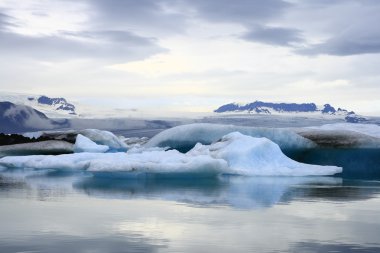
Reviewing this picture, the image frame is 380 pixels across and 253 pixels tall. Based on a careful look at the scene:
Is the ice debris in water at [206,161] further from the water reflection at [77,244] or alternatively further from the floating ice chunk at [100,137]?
the floating ice chunk at [100,137]

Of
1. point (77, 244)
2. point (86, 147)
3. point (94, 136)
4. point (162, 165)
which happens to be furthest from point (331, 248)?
point (94, 136)

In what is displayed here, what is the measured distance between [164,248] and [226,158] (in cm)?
1667

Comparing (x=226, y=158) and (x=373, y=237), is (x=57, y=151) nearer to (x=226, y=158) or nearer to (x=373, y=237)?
(x=226, y=158)

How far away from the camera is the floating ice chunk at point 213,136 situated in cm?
3069

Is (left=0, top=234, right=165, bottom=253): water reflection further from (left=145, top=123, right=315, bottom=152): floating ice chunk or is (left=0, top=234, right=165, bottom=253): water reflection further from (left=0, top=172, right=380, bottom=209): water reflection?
(left=145, top=123, right=315, bottom=152): floating ice chunk

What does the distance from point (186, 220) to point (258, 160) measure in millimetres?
14510

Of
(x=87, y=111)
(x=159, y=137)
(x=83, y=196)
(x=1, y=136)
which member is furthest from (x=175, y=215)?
(x=87, y=111)

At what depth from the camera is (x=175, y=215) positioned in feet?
35.4

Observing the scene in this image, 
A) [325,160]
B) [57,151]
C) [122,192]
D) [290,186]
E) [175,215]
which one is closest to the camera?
[175,215]

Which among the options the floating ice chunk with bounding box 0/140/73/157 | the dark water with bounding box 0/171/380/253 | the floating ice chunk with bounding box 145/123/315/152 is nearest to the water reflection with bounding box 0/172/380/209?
the dark water with bounding box 0/171/380/253

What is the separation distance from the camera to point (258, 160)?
24453 millimetres

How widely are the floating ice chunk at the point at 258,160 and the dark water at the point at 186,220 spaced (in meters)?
7.52

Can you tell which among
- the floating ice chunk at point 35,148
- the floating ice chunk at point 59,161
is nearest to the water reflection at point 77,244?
the floating ice chunk at point 59,161

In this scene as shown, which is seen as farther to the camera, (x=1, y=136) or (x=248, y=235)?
(x=1, y=136)
